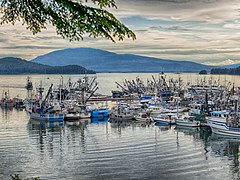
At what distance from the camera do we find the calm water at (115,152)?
75.4 feet

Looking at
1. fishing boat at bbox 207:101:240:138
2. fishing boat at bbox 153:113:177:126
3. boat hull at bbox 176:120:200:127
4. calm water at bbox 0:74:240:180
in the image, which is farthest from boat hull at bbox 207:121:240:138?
fishing boat at bbox 153:113:177:126

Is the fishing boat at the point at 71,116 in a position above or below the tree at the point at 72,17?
below

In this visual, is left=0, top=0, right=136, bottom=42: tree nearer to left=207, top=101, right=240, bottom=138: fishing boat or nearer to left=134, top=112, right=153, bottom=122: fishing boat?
left=207, top=101, right=240, bottom=138: fishing boat

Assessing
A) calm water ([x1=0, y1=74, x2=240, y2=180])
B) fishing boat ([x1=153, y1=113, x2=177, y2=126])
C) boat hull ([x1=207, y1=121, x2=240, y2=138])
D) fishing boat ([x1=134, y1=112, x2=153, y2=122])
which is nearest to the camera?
calm water ([x1=0, y1=74, x2=240, y2=180])

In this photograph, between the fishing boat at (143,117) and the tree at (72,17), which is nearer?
the tree at (72,17)

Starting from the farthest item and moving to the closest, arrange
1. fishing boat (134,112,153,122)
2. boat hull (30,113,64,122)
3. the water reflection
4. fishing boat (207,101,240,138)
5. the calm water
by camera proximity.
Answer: boat hull (30,113,64,122), fishing boat (134,112,153,122), fishing boat (207,101,240,138), the water reflection, the calm water

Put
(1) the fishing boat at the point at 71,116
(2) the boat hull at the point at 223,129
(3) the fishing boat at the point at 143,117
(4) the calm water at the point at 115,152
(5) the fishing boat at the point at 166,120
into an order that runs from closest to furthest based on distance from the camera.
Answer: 1. (4) the calm water at the point at 115,152
2. (2) the boat hull at the point at 223,129
3. (5) the fishing boat at the point at 166,120
4. (3) the fishing boat at the point at 143,117
5. (1) the fishing boat at the point at 71,116

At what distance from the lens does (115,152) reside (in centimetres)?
2848

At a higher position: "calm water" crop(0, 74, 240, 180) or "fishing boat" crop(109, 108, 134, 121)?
"fishing boat" crop(109, 108, 134, 121)

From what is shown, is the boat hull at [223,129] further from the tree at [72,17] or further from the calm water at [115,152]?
the tree at [72,17]

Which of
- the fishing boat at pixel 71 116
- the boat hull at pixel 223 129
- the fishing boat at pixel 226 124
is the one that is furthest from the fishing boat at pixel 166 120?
the fishing boat at pixel 71 116

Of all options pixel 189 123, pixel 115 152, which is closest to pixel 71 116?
pixel 189 123

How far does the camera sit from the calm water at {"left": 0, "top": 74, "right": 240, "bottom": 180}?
75.4ft

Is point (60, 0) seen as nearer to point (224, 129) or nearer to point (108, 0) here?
point (108, 0)
